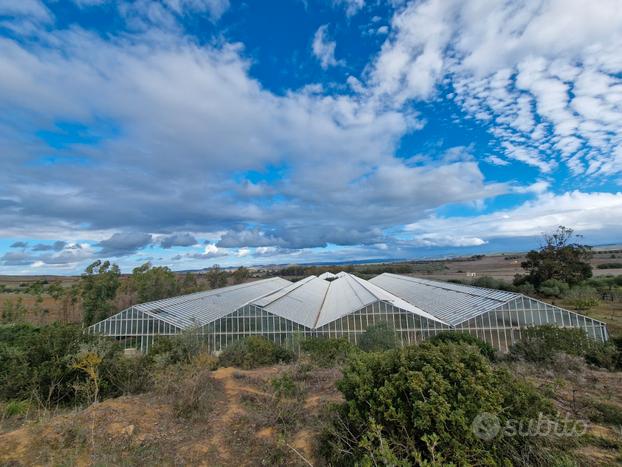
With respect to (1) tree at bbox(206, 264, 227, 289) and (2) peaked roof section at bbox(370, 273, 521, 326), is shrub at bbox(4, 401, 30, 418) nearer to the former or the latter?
(2) peaked roof section at bbox(370, 273, 521, 326)

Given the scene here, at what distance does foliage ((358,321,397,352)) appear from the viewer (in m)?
14.2

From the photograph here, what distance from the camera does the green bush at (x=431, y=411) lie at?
3840mm

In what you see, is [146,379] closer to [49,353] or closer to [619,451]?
[49,353]

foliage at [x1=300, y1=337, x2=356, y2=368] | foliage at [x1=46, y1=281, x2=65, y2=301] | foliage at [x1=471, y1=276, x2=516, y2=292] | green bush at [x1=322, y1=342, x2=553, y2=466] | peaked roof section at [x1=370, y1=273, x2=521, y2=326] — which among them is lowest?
foliage at [x1=471, y1=276, x2=516, y2=292]

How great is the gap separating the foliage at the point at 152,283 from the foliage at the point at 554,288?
44.4 meters

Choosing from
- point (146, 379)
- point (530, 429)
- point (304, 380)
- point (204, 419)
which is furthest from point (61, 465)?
point (530, 429)

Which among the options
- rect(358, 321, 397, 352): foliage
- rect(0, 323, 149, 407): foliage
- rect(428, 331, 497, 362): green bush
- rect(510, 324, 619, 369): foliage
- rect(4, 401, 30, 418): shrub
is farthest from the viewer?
rect(358, 321, 397, 352): foliage

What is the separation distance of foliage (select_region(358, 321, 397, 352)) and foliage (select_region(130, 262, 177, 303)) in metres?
28.0

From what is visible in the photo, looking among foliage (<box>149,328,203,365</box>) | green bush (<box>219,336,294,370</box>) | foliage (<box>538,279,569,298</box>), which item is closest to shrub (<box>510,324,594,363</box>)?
green bush (<box>219,336,294,370</box>)

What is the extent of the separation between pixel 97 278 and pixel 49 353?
23.7 m

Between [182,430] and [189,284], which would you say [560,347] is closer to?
[182,430]

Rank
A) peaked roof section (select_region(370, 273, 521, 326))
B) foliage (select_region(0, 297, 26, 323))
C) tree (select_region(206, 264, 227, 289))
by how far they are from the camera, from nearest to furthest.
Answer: peaked roof section (select_region(370, 273, 521, 326)), foliage (select_region(0, 297, 26, 323)), tree (select_region(206, 264, 227, 289))

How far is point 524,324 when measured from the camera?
16469 mm

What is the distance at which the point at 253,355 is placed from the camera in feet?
42.7
